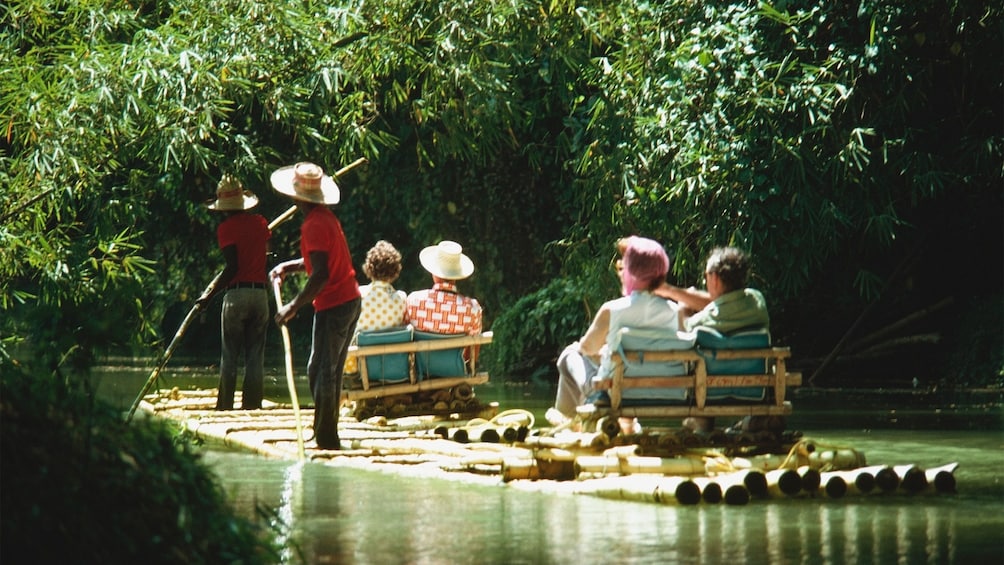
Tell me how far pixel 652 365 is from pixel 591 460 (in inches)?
34.8

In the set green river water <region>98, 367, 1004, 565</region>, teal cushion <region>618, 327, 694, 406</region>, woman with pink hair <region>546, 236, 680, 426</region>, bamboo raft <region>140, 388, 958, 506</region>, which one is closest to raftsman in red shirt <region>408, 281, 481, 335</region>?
bamboo raft <region>140, 388, 958, 506</region>

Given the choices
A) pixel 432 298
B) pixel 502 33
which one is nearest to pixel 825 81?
pixel 502 33

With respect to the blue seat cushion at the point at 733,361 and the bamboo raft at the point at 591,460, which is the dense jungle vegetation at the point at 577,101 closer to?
the bamboo raft at the point at 591,460

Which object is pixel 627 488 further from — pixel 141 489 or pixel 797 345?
pixel 797 345

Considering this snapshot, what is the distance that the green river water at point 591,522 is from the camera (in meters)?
6.82

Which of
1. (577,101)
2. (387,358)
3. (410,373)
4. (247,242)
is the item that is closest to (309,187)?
(387,358)

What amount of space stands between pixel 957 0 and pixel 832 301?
6517 mm

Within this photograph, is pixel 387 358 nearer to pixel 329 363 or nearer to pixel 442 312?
pixel 442 312

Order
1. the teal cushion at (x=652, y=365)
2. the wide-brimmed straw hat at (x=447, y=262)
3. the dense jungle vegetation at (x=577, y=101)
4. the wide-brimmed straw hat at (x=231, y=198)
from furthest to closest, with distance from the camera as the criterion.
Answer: the wide-brimmed straw hat at (x=231, y=198), the wide-brimmed straw hat at (x=447, y=262), the dense jungle vegetation at (x=577, y=101), the teal cushion at (x=652, y=365)

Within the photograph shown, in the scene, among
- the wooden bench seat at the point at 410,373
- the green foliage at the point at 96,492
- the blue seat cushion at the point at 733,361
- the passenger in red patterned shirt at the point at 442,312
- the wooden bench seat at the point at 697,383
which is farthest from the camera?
the passenger in red patterned shirt at the point at 442,312

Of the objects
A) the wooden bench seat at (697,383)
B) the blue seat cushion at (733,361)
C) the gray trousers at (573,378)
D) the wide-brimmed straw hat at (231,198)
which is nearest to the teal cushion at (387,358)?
the gray trousers at (573,378)

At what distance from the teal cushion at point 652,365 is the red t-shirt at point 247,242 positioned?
4.51 metres

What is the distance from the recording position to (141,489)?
498 centimetres

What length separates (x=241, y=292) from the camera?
1350 cm
